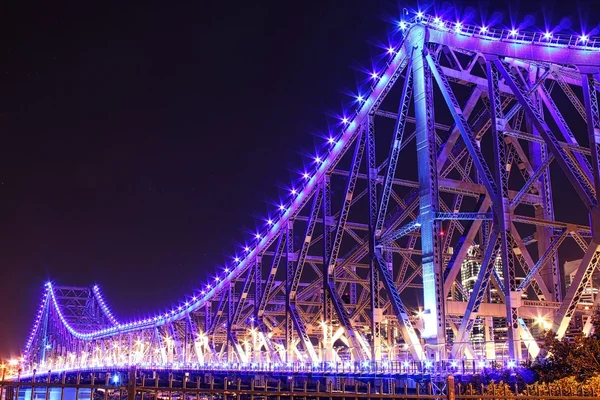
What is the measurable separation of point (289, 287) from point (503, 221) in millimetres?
27518

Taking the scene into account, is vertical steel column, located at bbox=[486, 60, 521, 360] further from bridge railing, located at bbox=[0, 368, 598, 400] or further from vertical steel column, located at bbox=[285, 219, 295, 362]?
vertical steel column, located at bbox=[285, 219, 295, 362]

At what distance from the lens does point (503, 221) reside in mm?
31969

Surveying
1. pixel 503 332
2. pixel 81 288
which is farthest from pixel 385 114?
pixel 81 288

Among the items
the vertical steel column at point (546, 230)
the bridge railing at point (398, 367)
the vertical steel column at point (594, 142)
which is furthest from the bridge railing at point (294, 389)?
the vertical steel column at point (546, 230)

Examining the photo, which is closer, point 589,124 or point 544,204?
point 589,124

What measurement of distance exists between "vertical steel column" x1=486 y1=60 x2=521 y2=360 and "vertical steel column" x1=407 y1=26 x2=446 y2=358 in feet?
11.9

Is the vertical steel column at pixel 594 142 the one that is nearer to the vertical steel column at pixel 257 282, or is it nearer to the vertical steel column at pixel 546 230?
the vertical steel column at pixel 546 230

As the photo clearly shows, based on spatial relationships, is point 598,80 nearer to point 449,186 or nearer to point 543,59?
point 543,59

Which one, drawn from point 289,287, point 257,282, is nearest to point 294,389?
point 289,287

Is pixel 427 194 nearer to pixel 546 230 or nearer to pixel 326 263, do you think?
pixel 546 230

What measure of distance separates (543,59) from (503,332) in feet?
157

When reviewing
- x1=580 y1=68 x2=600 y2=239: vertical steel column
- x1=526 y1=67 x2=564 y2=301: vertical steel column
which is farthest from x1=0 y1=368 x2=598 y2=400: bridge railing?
x1=526 y1=67 x2=564 y2=301: vertical steel column

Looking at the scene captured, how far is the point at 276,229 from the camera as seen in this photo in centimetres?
6506

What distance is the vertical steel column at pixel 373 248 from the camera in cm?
4144
